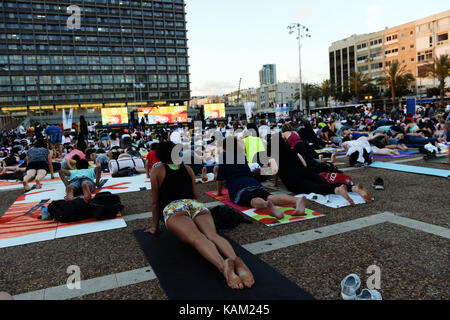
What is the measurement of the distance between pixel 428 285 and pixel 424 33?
74165mm

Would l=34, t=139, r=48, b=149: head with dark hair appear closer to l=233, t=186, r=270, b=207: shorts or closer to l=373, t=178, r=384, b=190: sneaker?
l=233, t=186, r=270, b=207: shorts

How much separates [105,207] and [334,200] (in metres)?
3.91

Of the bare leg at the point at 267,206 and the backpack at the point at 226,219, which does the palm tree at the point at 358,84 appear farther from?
the backpack at the point at 226,219

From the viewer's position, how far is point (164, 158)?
3820mm

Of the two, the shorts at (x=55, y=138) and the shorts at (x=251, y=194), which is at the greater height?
the shorts at (x=55, y=138)

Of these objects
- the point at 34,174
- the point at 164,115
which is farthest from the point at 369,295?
the point at 164,115

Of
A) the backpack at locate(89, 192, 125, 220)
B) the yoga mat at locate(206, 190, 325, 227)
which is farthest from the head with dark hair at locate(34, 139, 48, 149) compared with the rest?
the yoga mat at locate(206, 190, 325, 227)

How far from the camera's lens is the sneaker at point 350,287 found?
2.66m

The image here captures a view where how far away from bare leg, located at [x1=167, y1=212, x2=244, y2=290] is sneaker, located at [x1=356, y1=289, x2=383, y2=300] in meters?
0.99

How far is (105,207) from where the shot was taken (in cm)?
532

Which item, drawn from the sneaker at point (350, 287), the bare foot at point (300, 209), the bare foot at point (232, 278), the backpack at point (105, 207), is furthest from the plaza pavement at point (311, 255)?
the bare foot at point (232, 278)

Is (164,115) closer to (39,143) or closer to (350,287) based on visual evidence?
(39,143)

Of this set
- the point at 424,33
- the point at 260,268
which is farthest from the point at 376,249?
the point at 424,33

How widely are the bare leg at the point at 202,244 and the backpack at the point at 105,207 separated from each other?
7.32 feet
